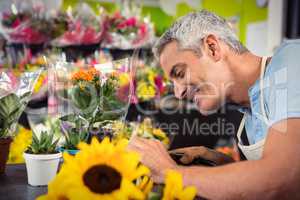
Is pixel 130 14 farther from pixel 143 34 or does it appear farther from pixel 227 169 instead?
pixel 227 169

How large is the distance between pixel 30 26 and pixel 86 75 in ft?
10.5

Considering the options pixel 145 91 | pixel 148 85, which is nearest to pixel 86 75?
pixel 145 91

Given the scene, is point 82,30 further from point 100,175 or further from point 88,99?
point 100,175

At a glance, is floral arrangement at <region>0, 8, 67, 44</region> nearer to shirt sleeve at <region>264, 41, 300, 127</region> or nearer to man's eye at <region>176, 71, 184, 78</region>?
man's eye at <region>176, 71, 184, 78</region>

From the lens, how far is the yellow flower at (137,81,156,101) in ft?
11.9

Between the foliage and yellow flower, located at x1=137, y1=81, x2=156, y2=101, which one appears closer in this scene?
the foliage

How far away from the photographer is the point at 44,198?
32.3 inches

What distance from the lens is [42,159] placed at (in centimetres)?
126

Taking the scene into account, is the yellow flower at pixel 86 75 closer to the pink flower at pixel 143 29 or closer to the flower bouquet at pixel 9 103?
the flower bouquet at pixel 9 103

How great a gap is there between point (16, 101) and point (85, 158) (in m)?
0.68

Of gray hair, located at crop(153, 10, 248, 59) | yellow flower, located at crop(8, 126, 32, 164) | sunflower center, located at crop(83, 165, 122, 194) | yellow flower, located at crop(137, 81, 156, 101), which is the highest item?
gray hair, located at crop(153, 10, 248, 59)

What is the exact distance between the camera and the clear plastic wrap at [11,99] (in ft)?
4.41

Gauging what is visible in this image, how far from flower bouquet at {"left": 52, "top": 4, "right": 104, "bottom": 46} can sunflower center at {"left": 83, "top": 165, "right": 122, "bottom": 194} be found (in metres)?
3.44

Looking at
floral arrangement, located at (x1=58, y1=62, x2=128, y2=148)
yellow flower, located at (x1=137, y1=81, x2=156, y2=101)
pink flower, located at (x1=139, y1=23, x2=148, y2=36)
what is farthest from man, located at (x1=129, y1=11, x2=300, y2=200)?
pink flower, located at (x1=139, y1=23, x2=148, y2=36)
